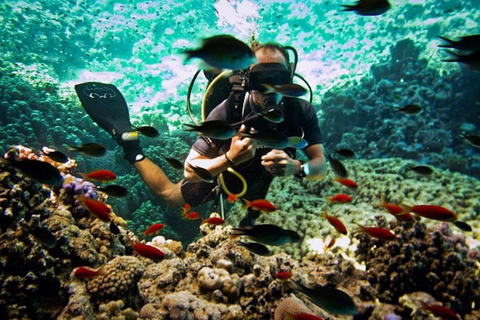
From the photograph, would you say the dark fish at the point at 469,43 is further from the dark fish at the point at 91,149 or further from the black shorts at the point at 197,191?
the black shorts at the point at 197,191

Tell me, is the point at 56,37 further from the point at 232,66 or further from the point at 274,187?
the point at 232,66

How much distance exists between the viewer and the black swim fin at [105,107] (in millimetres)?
7383

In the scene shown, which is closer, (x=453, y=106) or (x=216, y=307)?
(x=216, y=307)

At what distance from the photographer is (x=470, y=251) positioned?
4.16 meters

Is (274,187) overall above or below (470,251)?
below

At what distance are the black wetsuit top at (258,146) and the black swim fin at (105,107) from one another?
355 cm

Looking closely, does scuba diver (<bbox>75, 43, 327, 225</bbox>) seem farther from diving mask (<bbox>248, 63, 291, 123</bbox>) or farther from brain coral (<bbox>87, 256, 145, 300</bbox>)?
brain coral (<bbox>87, 256, 145, 300</bbox>)

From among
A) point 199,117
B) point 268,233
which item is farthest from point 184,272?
point 199,117

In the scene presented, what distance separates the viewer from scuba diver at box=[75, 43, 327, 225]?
3367 mm

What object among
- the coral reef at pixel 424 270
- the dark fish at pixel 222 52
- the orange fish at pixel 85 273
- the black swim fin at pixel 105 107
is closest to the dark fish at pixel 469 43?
the dark fish at pixel 222 52

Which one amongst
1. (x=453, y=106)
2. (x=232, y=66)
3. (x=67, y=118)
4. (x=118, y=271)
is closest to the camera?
(x=232, y=66)

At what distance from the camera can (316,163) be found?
450 centimetres

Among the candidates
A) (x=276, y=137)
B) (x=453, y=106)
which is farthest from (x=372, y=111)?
(x=276, y=137)

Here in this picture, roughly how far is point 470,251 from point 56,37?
2792 cm
